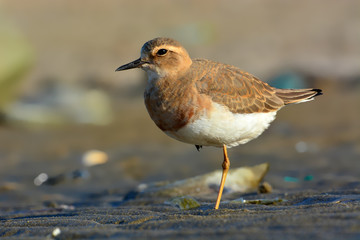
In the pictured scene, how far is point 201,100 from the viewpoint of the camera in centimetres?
507

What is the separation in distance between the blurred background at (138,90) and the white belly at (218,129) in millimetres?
1560

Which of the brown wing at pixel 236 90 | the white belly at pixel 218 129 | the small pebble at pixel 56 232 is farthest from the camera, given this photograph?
the brown wing at pixel 236 90

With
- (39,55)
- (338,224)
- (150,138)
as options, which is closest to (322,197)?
(338,224)

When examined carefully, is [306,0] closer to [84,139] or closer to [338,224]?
[84,139]

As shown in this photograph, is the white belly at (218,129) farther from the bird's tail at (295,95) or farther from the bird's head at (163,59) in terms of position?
the bird's tail at (295,95)

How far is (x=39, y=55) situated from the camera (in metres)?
15.9

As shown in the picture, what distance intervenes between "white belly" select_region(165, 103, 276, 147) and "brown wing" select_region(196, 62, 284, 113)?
0.10 meters

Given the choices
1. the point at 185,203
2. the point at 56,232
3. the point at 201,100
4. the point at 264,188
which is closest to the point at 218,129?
the point at 201,100

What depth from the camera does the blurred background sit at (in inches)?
313

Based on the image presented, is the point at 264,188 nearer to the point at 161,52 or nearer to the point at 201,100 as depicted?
the point at 201,100

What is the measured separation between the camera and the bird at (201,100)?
5027 mm

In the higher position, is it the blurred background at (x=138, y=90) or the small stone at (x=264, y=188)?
the blurred background at (x=138, y=90)

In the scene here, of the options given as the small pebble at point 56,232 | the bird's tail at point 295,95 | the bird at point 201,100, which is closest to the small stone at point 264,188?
the bird at point 201,100

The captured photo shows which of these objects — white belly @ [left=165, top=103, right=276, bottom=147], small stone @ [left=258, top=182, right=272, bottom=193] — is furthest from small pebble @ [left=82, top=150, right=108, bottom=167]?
white belly @ [left=165, top=103, right=276, bottom=147]
